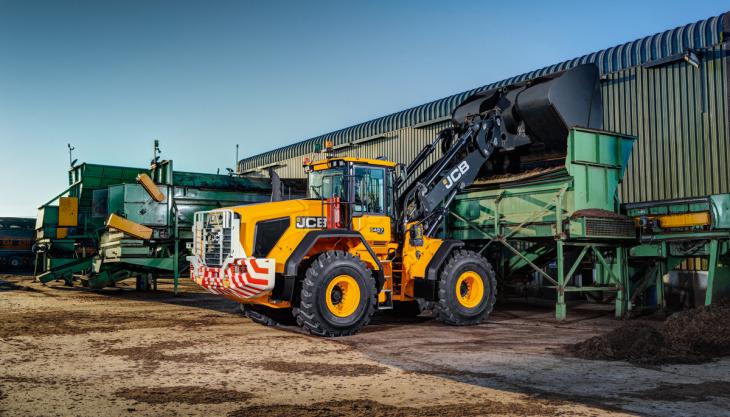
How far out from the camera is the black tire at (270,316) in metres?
11.3

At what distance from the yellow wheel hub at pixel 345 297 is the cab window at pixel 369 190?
51.4 inches

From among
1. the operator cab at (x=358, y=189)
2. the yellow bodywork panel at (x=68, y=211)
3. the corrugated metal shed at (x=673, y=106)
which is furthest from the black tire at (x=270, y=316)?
the yellow bodywork panel at (x=68, y=211)

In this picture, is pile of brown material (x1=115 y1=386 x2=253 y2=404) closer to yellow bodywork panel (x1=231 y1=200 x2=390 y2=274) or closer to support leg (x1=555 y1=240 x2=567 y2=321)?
yellow bodywork panel (x1=231 y1=200 x2=390 y2=274)

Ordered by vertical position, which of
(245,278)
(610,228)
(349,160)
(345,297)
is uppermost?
(349,160)

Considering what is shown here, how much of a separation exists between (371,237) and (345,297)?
4.05 ft

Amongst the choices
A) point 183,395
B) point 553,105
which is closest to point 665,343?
point 553,105

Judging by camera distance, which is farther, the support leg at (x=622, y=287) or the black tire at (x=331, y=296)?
the support leg at (x=622, y=287)

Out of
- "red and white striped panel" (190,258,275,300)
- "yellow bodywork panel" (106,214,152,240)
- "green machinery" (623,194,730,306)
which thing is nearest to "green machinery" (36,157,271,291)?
"yellow bodywork panel" (106,214,152,240)

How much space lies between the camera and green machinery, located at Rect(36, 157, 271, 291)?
55.1 feet

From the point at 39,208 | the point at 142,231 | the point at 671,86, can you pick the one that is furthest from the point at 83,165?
the point at 671,86

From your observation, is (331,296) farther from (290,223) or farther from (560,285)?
(560,285)

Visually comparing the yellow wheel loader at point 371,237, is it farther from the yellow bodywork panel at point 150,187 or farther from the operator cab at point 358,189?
the yellow bodywork panel at point 150,187

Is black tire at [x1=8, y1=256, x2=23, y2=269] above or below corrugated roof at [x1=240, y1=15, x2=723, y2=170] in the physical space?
below

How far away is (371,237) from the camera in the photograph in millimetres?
10648
